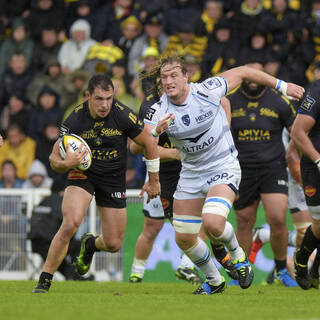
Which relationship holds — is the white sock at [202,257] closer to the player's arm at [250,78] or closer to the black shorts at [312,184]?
the black shorts at [312,184]

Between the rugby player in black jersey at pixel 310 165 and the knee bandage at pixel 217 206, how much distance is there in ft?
4.10

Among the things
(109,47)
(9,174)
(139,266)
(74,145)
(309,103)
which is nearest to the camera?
(74,145)

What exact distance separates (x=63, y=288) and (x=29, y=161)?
21.4ft

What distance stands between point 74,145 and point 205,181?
1420mm

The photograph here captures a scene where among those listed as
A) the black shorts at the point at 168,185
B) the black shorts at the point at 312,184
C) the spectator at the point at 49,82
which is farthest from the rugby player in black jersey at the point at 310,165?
the spectator at the point at 49,82

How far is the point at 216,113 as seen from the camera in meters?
9.57

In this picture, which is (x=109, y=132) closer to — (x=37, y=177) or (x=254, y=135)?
(x=254, y=135)

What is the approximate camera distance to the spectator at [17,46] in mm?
19953

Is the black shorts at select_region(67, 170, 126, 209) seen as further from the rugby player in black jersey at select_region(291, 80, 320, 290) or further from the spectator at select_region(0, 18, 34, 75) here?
the spectator at select_region(0, 18, 34, 75)

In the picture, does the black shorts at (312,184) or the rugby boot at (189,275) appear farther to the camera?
the rugby boot at (189,275)

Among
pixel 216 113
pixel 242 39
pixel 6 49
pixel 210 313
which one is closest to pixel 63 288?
pixel 216 113

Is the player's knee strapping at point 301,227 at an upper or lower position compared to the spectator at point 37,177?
upper

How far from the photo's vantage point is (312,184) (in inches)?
399

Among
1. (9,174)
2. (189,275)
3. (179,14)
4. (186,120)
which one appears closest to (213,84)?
(186,120)
